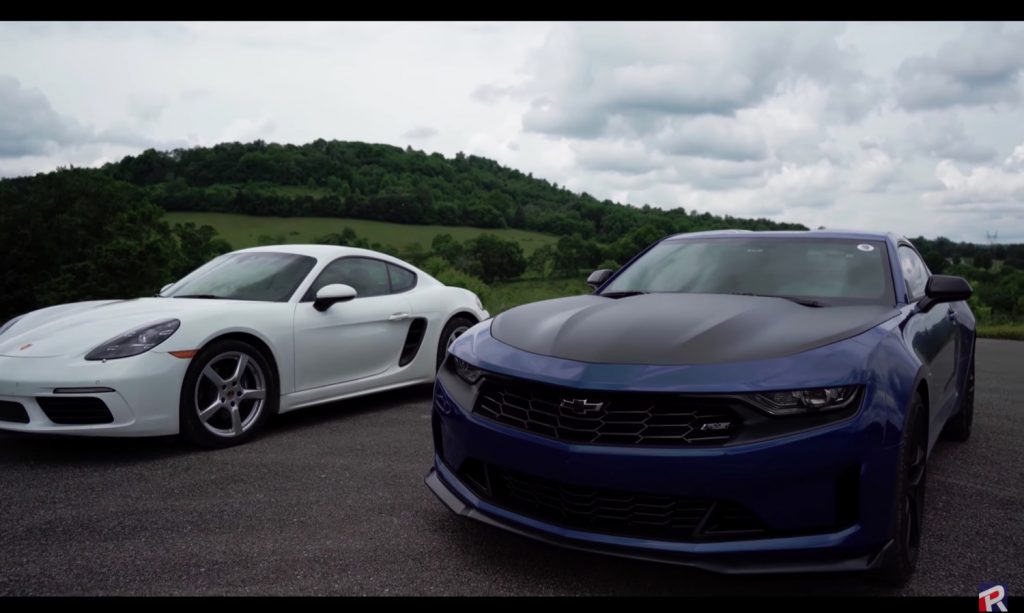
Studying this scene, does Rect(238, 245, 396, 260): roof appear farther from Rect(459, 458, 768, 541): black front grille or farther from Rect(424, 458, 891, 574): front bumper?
Rect(424, 458, 891, 574): front bumper

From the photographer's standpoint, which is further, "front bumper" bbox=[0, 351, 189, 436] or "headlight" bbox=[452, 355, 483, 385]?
"front bumper" bbox=[0, 351, 189, 436]

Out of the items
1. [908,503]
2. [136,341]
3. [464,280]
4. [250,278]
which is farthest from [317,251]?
[464,280]

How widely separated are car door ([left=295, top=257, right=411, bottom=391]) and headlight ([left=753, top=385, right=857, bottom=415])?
354 centimetres

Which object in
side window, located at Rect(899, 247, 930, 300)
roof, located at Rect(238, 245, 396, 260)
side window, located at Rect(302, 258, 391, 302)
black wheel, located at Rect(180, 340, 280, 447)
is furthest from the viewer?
roof, located at Rect(238, 245, 396, 260)

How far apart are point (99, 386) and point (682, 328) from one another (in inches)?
128

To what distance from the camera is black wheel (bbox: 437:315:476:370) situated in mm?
6203

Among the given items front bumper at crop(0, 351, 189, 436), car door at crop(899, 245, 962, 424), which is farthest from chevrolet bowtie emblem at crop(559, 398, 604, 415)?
front bumper at crop(0, 351, 189, 436)

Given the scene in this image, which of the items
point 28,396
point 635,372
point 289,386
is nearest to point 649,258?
point 635,372

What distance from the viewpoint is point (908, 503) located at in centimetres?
252

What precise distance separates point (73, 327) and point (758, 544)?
4100 mm

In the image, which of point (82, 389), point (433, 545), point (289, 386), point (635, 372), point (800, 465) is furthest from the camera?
point (289, 386)

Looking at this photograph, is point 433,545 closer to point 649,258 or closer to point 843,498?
point 843,498

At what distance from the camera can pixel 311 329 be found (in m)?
5.07

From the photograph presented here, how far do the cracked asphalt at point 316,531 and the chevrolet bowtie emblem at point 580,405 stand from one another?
0.51 meters
